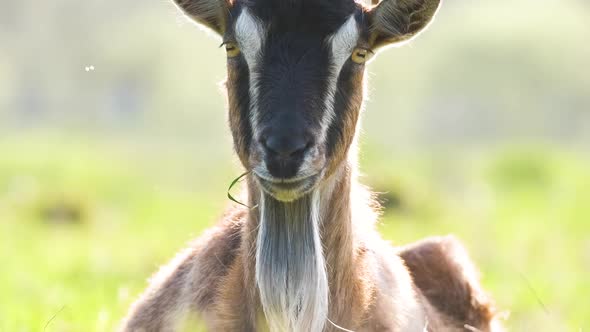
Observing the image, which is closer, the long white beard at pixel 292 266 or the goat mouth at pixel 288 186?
the goat mouth at pixel 288 186

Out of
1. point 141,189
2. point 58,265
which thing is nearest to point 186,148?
point 141,189

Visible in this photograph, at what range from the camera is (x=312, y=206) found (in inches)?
271

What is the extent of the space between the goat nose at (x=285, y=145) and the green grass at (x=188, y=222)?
4.73 ft

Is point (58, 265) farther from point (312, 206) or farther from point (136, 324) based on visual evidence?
point (312, 206)

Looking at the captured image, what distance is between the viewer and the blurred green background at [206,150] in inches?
560

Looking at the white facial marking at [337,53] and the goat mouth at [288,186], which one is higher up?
the white facial marking at [337,53]

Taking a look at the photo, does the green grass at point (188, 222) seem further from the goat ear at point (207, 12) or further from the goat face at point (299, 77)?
the goat face at point (299, 77)

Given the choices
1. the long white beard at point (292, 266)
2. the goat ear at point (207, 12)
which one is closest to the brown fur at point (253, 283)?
the long white beard at point (292, 266)

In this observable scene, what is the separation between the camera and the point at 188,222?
21.6 m

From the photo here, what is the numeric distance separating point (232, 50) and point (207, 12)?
19.5 inches

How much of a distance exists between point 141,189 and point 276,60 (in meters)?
22.6

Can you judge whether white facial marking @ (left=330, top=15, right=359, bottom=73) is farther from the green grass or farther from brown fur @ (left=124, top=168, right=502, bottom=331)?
the green grass

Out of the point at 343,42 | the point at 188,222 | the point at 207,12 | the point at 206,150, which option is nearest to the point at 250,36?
the point at 343,42

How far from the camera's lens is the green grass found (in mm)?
12180
